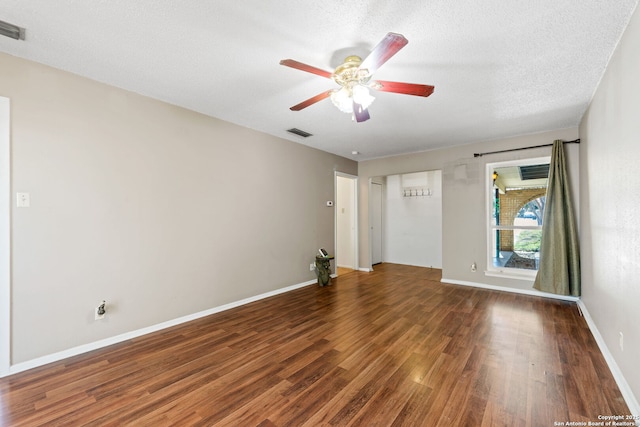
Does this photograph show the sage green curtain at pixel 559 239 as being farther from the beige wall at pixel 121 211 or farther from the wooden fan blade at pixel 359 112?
the beige wall at pixel 121 211

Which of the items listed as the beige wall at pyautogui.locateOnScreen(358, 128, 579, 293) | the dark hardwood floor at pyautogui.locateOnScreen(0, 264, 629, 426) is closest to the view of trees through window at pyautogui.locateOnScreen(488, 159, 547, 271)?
the beige wall at pyautogui.locateOnScreen(358, 128, 579, 293)

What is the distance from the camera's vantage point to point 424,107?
3.17 meters

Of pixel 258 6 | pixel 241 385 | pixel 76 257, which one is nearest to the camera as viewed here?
pixel 258 6

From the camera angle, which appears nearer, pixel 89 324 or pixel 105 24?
pixel 105 24

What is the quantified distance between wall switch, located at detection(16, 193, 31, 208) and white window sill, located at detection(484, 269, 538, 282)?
5906 mm

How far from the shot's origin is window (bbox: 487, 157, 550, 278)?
14.1ft

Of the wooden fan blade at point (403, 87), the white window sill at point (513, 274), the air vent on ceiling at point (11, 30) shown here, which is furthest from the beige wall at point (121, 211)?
the white window sill at point (513, 274)

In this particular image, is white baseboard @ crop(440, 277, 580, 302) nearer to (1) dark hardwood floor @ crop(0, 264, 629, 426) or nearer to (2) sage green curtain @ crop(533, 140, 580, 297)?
(2) sage green curtain @ crop(533, 140, 580, 297)

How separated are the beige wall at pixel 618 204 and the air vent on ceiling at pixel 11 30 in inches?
158

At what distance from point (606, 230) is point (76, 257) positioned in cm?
481

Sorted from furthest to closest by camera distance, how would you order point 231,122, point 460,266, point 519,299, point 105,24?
point 460,266 < point 519,299 < point 231,122 < point 105,24

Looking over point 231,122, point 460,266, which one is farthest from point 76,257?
point 460,266

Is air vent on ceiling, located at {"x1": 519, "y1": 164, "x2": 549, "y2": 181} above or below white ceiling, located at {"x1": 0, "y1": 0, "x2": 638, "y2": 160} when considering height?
below

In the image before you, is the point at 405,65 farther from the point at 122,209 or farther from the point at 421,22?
the point at 122,209
